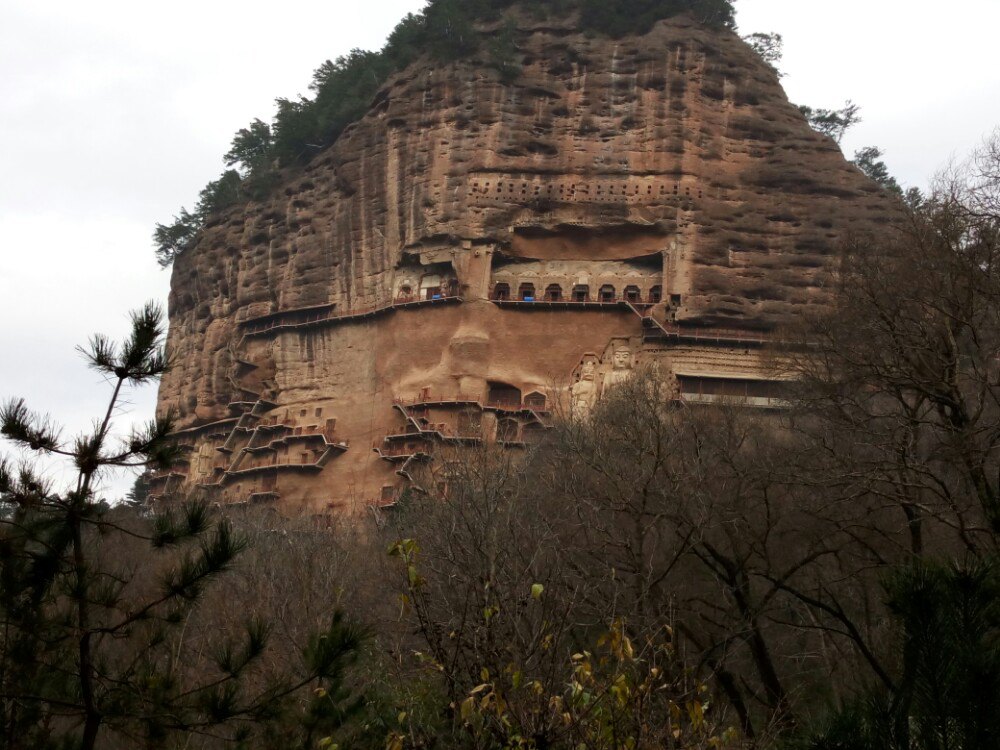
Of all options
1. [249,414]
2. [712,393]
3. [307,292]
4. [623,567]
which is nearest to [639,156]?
[712,393]

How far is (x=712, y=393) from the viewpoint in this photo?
124 feet

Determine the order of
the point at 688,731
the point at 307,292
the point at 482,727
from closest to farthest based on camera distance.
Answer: the point at 482,727 < the point at 688,731 < the point at 307,292

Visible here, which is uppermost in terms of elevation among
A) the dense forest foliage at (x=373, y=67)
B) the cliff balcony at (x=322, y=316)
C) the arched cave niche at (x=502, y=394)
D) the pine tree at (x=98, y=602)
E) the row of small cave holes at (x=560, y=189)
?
the dense forest foliage at (x=373, y=67)

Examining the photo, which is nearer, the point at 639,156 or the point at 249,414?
the point at 639,156

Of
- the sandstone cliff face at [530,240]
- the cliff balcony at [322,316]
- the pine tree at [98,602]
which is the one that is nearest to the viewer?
the pine tree at [98,602]

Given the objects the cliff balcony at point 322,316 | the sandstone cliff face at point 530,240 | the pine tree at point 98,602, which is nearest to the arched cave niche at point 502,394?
the sandstone cliff face at point 530,240

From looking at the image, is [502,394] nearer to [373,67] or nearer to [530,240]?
[530,240]

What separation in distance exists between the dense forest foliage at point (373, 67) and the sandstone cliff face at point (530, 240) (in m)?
0.95

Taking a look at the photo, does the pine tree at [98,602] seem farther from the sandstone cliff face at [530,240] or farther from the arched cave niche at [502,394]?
the arched cave niche at [502,394]

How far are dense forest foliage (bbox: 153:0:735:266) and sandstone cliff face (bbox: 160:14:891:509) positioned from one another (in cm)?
95

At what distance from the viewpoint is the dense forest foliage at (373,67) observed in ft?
143

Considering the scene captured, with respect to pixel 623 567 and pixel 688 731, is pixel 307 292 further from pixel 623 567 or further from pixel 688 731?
pixel 688 731

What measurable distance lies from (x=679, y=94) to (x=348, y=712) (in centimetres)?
3495

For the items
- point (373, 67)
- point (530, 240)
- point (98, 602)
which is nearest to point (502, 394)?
point (530, 240)
